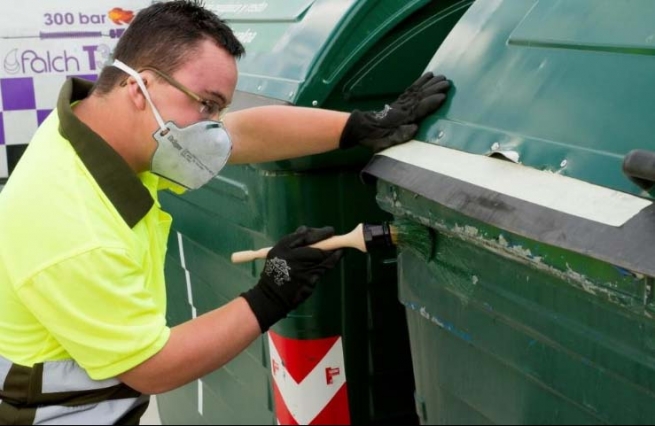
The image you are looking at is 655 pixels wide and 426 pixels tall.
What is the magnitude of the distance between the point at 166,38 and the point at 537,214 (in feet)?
2.67

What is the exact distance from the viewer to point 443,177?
1956mm

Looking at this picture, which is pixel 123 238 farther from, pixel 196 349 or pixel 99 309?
pixel 196 349

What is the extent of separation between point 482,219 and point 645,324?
34 centimetres

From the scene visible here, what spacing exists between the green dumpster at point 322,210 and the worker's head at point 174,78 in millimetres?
502

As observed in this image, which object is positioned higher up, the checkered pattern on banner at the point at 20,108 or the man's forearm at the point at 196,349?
the checkered pattern on banner at the point at 20,108

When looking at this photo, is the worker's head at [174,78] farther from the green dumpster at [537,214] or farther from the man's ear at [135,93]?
the green dumpster at [537,214]

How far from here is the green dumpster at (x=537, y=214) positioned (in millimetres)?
1629

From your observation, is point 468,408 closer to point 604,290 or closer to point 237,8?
point 604,290

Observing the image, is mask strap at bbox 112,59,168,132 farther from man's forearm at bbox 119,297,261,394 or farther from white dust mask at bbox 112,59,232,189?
man's forearm at bbox 119,297,261,394

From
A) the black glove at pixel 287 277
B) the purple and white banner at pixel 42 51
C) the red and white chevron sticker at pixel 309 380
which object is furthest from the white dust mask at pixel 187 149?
the purple and white banner at pixel 42 51

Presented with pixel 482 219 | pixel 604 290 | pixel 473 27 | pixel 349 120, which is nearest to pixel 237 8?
pixel 349 120

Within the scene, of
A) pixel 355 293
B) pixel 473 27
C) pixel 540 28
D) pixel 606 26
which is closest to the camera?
pixel 606 26

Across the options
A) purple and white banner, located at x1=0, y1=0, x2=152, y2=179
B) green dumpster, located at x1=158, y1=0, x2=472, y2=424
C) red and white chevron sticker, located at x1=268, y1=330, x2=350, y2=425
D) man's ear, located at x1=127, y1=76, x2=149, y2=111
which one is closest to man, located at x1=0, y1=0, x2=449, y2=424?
man's ear, located at x1=127, y1=76, x2=149, y2=111

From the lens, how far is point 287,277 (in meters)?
2.12
